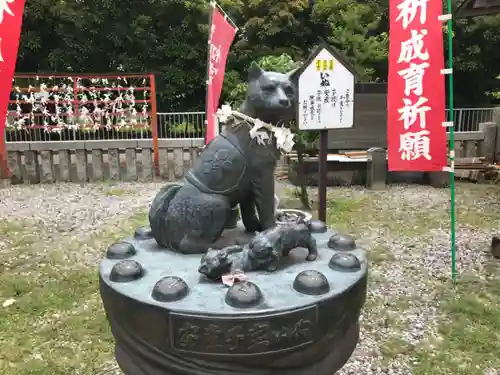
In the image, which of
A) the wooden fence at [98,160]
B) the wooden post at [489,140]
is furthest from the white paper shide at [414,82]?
the wooden post at [489,140]

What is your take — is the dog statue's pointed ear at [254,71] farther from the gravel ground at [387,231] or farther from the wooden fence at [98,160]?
the wooden fence at [98,160]

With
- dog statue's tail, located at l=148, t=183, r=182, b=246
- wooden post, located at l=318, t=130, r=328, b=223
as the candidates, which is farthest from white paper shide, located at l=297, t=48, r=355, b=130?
dog statue's tail, located at l=148, t=183, r=182, b=246

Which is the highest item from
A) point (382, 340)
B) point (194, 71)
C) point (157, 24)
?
point (157, 24)

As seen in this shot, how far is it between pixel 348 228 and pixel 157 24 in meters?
8.99

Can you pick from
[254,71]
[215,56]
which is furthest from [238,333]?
[215,56]

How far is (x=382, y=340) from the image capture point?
3.46 meters

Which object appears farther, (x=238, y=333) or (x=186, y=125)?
(x=186, y=125)

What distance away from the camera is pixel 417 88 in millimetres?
4473

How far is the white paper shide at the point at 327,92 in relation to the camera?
16.0 ft

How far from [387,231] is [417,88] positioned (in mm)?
2018

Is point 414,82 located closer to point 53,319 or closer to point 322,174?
point 322,174

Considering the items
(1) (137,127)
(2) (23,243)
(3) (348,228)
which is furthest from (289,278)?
(1) (137,127)

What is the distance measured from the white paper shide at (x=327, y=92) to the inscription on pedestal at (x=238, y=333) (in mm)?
3504

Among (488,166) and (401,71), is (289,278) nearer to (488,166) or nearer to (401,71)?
(401,71)
